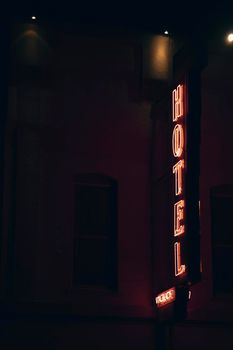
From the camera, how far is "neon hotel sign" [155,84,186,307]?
43.5ft

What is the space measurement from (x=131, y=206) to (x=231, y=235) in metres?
2.15

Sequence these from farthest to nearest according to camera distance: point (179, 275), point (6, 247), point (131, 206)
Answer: point (131, 206) → point (6, 247) → point (179, 275)

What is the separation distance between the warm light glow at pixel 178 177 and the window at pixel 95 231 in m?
1.74

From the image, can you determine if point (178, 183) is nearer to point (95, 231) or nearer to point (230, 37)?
point (95, 231)

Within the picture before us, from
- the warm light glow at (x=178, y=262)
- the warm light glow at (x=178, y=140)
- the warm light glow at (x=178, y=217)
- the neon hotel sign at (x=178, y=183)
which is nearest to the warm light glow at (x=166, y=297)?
the neon hotel sign at (x=178, y=183)

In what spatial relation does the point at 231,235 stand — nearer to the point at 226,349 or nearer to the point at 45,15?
the point at 226,349

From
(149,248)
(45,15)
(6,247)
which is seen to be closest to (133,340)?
(149,248)

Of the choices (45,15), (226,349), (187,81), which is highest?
(45,15)

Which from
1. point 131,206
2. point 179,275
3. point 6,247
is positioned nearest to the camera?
point 179,275

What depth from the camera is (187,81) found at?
1377cm

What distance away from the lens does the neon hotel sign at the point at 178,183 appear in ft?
43.5

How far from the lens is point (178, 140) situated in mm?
13789

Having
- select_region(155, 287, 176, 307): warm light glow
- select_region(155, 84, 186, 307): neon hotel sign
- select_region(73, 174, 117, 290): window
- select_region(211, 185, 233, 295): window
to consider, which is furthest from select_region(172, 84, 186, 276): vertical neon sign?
select_region(211, 185, 233, 295): window

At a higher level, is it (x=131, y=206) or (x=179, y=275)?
(x=131, y=206)
